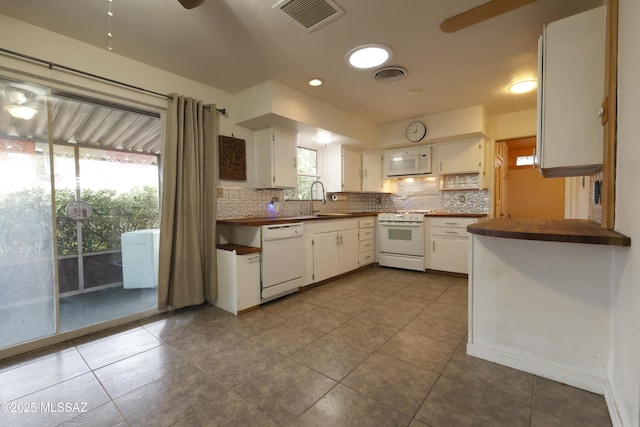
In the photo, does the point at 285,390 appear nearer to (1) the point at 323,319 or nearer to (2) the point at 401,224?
(1) the point at 323,319

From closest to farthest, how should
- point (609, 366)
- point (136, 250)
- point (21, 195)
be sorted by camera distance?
point (609, 366) → point (21, 195) → point (136, 250)

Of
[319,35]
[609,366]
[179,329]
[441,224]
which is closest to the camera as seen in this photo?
[609,366]

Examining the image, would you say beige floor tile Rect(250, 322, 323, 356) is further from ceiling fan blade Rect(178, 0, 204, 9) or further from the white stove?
the white stove

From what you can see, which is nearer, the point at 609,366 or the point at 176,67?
the point at 609,366

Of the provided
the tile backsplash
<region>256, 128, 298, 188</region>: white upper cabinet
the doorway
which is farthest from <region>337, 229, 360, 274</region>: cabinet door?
the doorway

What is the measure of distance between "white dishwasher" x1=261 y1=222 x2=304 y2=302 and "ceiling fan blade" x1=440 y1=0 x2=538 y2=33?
227 centimetres

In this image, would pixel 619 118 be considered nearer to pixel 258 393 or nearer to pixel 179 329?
pixel 258 393

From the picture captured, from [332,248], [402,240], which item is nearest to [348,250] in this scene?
[332,248]

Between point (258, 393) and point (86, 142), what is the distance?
2.63m

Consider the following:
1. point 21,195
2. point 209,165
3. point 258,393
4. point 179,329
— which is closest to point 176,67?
point 209,165

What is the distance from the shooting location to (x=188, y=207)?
9.00ft

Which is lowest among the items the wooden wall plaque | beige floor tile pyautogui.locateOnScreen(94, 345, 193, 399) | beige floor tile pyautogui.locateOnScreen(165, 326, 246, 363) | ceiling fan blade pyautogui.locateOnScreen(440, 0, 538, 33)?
beige floor tile pyautogui.locateOnScreen(94, 345, 193, 399)

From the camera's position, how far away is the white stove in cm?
410

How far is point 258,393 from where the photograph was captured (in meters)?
1.54
